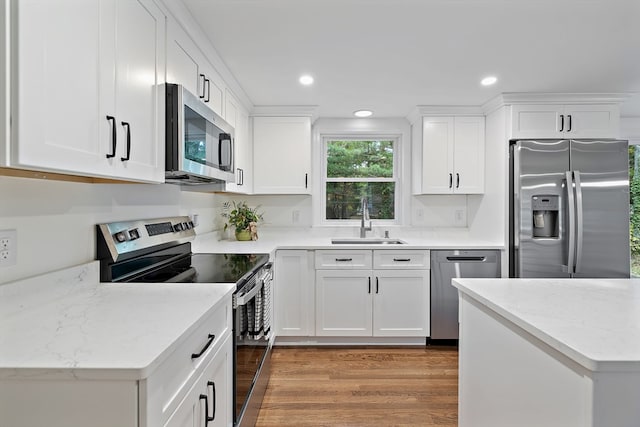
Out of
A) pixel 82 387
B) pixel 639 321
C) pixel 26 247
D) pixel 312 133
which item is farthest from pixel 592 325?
pixel 312 133

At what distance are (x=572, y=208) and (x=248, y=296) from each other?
8.75 ft

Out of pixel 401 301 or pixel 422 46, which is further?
pixel 401 301

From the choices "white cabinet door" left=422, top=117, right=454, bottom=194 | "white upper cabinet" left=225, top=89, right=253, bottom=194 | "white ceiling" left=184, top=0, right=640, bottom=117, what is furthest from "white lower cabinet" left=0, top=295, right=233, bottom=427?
"white cabinet door" left=422, top=117, right=454, bottom=194

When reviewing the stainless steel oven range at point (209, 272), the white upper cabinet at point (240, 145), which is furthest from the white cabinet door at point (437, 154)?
the stainless steel oven range at point (209, 272)

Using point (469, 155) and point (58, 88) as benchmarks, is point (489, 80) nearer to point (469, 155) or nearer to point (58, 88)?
point (469, 155)

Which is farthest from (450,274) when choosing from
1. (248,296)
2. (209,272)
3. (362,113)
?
(209,272)

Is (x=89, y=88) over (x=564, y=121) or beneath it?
beneath

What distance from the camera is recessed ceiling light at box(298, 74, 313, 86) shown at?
260 cm

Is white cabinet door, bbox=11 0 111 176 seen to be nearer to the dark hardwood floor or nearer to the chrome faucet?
the dark hardwood floor

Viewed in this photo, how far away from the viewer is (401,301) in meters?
3.10

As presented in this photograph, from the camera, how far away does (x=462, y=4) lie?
1.69 m

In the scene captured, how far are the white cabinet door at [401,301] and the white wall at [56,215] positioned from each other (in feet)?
6.79

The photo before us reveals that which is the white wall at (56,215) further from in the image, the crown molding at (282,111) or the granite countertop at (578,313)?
the crown molding at (282,111)

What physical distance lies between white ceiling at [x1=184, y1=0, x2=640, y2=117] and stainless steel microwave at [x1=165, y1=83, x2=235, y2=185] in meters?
0.49
